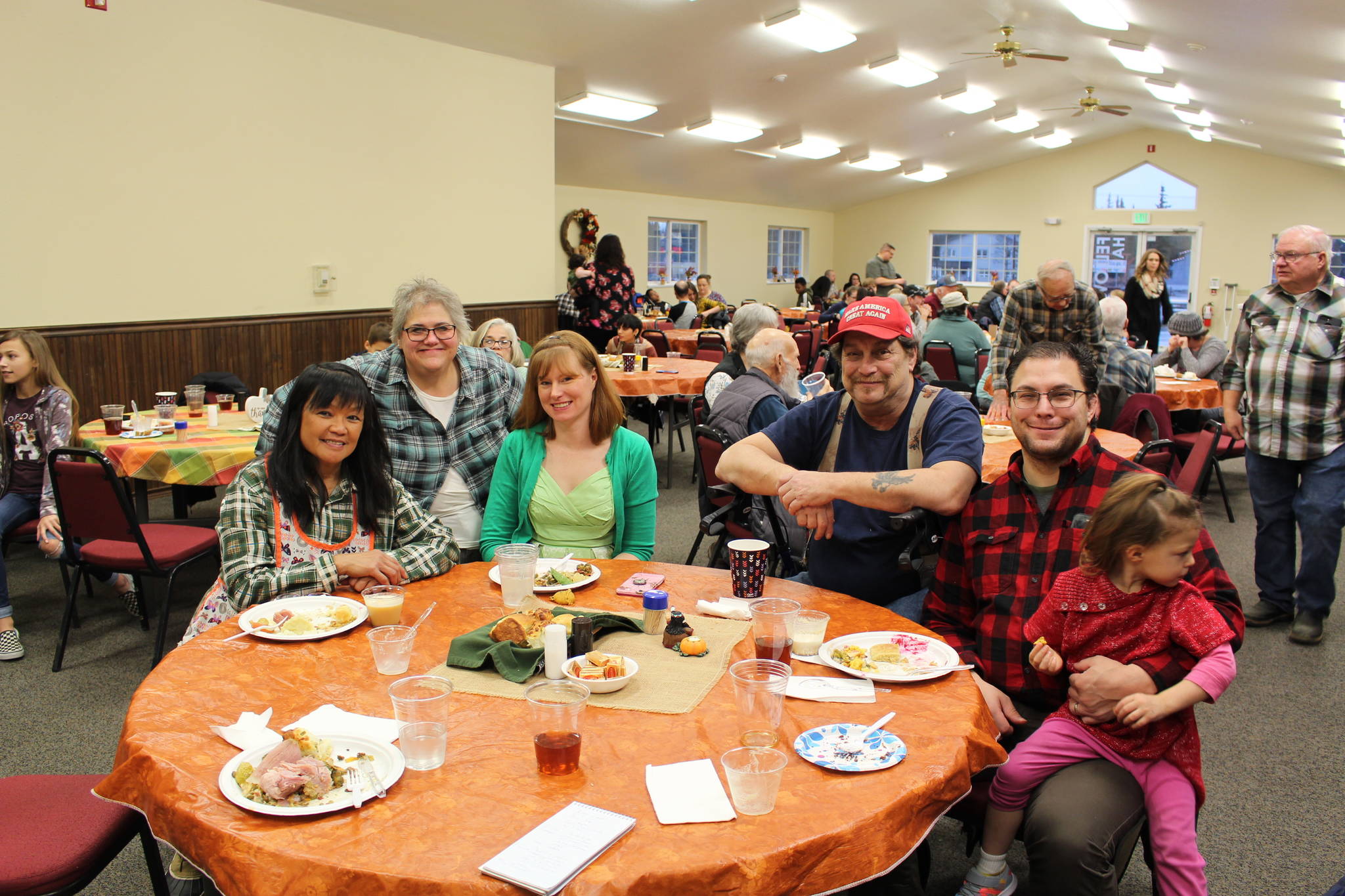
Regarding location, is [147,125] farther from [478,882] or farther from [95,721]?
[478,882]

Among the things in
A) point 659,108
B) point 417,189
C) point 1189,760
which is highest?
point 659,108

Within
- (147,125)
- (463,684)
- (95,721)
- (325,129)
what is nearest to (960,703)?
(463,684)

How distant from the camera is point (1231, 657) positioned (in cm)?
169

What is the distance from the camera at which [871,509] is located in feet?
7.49

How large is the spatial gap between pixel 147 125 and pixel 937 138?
42.6 feet

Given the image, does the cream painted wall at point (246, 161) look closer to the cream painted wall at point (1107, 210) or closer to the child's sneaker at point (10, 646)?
the child's sneaker at point (10, 646)

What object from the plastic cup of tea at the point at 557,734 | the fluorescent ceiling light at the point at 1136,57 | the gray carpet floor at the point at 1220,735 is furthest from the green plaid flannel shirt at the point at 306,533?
the fluorescent ceiling light at the point at 1136,57

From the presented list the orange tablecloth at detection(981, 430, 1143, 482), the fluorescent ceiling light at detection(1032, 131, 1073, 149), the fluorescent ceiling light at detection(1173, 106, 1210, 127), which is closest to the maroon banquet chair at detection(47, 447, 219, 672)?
the orange tablecloth at detection(981, 430, 1143, 482)

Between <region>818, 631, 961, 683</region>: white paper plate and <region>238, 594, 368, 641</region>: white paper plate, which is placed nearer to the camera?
<region>818, 631, 961, 683</region>: white paper plate

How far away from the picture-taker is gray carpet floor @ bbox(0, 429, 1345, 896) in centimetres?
232

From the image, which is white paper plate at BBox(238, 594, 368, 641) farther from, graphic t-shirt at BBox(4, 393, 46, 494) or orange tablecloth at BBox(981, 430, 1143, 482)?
graphic t-shirt at BBox(4, 393, 46, 494)

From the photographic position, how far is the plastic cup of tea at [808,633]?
5.70ft

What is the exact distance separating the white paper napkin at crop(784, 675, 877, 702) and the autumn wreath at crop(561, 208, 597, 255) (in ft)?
40.7

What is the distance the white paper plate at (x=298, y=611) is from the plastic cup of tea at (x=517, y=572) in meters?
0.30
